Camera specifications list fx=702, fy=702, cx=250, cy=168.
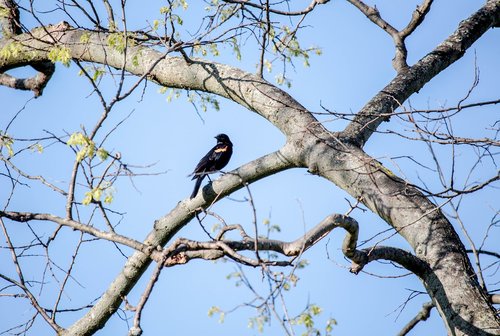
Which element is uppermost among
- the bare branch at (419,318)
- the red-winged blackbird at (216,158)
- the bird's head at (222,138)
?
the bird's head at (222,138)

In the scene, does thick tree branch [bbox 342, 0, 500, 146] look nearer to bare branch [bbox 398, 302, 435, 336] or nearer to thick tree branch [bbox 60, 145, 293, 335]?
thick tree branch [bbox 60, 145, 293, 335]

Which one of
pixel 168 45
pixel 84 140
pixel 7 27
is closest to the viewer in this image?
pixel 84 140

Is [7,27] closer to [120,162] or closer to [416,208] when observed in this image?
[120,162]

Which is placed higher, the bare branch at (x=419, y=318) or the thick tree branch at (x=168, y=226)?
the thick tree branch at (x=168, y=226)

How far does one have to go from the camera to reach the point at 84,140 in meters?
4.34

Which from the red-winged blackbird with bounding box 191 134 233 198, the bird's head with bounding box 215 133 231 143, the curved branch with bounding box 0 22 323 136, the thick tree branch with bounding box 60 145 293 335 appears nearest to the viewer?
the thick tree branch with bounding box 60 145 293 335

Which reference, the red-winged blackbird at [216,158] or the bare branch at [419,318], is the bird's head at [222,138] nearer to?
the red-winged blackbird at [216,158]

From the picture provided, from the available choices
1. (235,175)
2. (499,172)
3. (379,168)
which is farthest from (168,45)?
(499,172)

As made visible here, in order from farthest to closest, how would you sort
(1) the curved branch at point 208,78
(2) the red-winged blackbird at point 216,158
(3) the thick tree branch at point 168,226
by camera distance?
(2) the red-winged blackbird at point 216,158, (1) the curved branch at point 208,78, (3) the thick tree branch at point 168,226

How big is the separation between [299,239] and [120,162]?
4.21 ft

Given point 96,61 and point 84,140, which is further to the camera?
point 96,61

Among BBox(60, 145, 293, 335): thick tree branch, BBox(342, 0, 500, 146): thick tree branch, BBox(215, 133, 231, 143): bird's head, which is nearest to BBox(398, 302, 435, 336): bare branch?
BBox(342, 0, 500, 146): thick tree branch

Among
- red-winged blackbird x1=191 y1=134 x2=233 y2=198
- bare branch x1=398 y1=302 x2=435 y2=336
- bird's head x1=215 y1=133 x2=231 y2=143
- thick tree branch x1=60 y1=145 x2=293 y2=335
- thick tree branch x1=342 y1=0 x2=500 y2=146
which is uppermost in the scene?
bird's head x1=215 y1=133 x2=231 y2=143

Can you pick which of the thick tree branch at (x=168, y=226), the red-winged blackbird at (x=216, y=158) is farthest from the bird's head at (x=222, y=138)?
the thick tree branch at (x=168, y=226)
